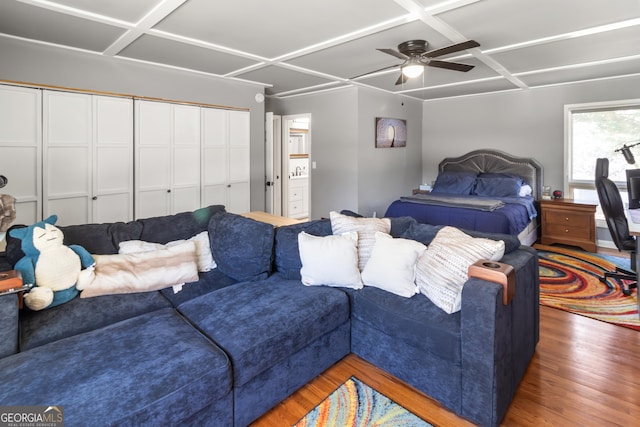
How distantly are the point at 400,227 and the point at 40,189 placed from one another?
3.55m

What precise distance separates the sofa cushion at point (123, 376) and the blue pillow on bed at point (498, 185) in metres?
5.00

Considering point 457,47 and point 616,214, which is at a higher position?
point 457,47

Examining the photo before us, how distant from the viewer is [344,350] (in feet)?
7.73

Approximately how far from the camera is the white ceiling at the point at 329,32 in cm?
260

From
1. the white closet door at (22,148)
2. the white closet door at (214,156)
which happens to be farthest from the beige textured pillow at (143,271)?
the white closet door at (214,156)

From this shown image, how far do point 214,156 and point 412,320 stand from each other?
149 inches

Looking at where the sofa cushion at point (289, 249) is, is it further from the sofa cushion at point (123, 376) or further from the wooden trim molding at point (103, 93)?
the wooden trim molding at point (103, 93)

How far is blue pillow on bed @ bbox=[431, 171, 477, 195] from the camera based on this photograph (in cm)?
571

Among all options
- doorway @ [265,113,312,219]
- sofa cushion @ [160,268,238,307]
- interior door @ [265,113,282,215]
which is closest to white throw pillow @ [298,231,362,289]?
sofa cushion @ [160,268,238,307]

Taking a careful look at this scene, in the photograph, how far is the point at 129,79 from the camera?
4.12 metres

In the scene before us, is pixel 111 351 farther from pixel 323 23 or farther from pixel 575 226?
pixel 575 226

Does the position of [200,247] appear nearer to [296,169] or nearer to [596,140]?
[296,169]

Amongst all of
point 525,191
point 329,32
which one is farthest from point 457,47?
point 525,191

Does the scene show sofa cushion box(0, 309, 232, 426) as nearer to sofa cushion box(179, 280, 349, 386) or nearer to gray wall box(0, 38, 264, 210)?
sofa cushion box(179, 280, 349, 386)
